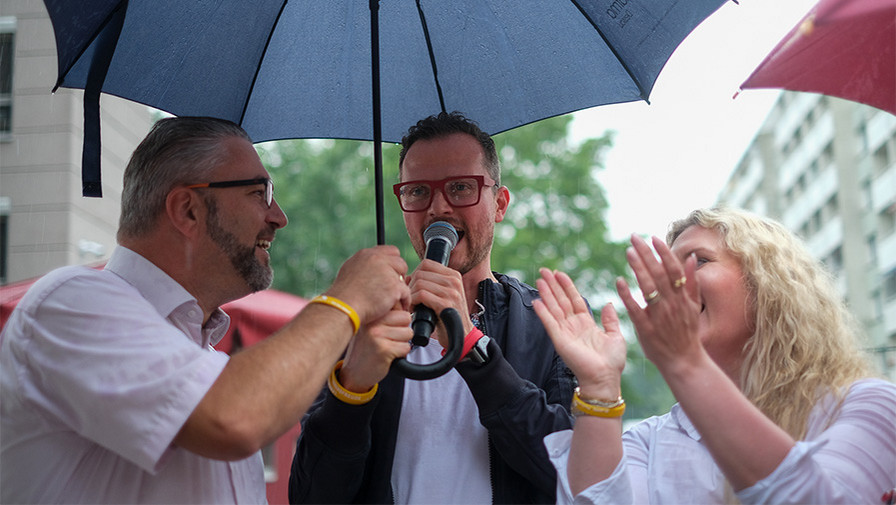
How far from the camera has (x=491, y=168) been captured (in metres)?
3.17

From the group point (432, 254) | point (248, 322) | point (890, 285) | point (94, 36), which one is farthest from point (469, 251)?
point (890, 285)

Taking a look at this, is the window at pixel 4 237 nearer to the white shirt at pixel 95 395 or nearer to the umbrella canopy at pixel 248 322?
the umbrella canopy at pixel 248 322

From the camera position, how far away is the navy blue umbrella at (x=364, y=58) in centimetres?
267

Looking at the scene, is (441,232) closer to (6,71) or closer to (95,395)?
(95,395)

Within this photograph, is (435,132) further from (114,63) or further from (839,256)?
(839,256)

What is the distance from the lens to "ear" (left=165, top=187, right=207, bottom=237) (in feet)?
7.92

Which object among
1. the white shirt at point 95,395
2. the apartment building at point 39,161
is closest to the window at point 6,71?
the apartment building at point 39,161

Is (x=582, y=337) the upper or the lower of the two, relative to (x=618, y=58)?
lower

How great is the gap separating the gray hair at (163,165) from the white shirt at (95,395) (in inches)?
12.9

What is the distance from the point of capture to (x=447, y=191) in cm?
295

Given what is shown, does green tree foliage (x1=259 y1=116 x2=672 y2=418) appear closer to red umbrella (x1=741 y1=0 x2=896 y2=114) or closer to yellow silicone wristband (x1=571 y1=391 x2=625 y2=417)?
red umbrella (x1=741 y1=0 x2=896 y2=114)

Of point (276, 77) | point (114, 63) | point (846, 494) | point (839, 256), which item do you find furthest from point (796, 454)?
point (839, 256)

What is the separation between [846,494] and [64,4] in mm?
2531

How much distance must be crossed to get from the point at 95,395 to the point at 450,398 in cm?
121
